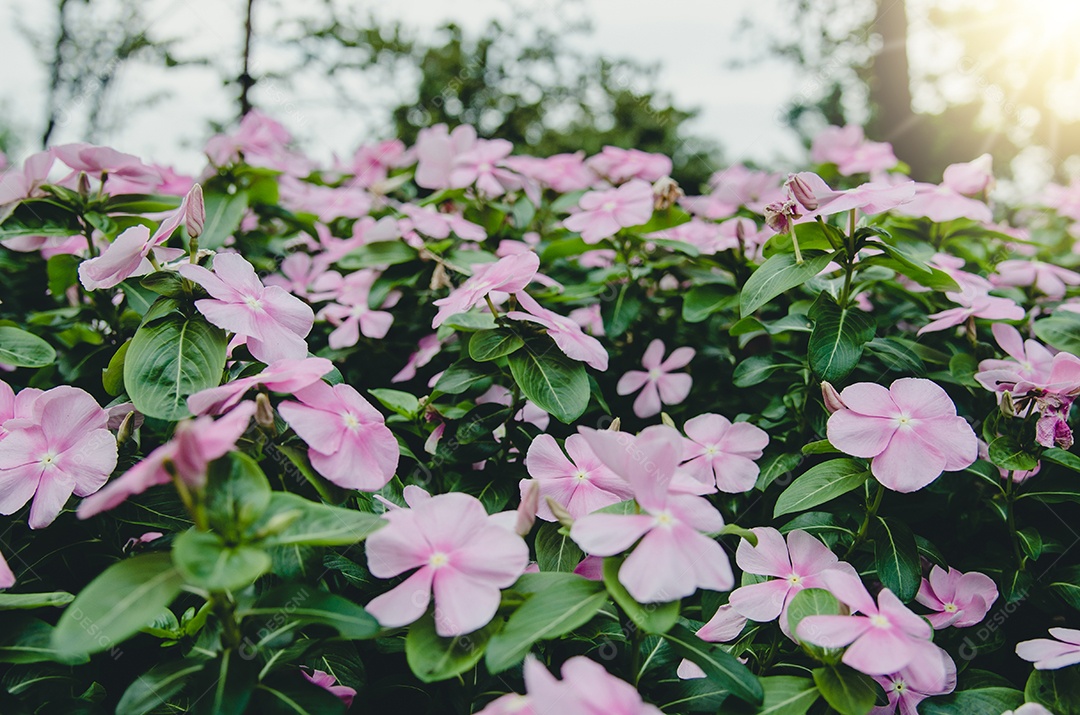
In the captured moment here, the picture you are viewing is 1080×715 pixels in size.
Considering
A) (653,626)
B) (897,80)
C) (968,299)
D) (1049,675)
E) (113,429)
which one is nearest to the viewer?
(653,626)

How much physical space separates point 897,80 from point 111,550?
6131 millimetres

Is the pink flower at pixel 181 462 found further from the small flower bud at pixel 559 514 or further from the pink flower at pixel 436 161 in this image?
the pink flower at pixel 436 161

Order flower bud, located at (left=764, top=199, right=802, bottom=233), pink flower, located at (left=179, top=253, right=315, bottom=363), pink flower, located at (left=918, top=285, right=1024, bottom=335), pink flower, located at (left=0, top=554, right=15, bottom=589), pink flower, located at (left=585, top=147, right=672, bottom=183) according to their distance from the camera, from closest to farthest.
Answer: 1. pink flower, located at (left=0, top=554, right=15, bottom=589)
2. pink flower, located at (left=179, top=253, right=315, bottom=363)
3. flower bud, located at (left=764, top=199, right=802, bottom=233)
4. pink flower, located at (left=918, top=285, right=1024, bottom=335)
5. pink flower, located at (left=585, top=147, right=672, bottom=183)

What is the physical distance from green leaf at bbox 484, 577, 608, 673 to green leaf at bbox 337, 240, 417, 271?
4.51ft

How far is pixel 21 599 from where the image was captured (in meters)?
1.19

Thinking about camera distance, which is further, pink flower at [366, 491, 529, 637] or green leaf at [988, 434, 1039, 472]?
green leaf at [988, 434, 1039, 472]

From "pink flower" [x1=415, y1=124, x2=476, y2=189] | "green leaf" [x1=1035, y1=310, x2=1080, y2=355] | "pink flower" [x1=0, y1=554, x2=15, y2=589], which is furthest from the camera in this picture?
"pink flower" [x1=415, y1=124, x2=476, y2=189]

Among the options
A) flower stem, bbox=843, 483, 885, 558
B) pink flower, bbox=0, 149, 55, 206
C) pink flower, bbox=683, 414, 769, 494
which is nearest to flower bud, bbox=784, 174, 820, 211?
pink flower, bbox=683, 414, 769, 494

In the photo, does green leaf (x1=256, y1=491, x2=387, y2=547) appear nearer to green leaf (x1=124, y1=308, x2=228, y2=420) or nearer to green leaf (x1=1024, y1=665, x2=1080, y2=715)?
green leaf (x1=124, y1=308, x2=228, y2=420)

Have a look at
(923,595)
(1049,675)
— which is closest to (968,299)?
(923,595)

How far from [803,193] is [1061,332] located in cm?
103

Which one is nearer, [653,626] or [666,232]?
[653,626]

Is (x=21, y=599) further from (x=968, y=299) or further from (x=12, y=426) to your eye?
(x=968, y=299)

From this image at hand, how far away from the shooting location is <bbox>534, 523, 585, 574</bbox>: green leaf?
4.43 feet
